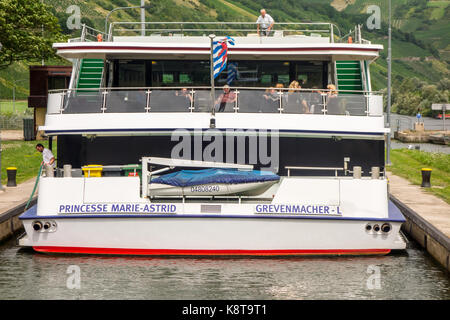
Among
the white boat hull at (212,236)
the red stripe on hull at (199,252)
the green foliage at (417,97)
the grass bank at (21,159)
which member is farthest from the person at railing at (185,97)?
the green foliage at (417,97)

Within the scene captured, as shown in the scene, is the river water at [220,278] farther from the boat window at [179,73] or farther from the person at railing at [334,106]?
the boat window at [179,73]

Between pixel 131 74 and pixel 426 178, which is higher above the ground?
pixel 131 74

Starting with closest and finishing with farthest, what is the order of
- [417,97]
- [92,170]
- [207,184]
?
1. [207,184]
2. [92,170]
3. [417,97]

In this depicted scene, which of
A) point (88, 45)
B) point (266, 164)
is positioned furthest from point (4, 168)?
point (266, 164)

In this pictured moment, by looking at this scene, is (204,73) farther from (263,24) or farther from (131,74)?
(263,24)

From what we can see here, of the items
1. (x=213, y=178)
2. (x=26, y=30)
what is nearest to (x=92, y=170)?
(x=213, y=178)

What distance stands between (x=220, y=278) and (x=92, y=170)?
14.4ft

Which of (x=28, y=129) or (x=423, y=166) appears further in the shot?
(x=28, y=129)

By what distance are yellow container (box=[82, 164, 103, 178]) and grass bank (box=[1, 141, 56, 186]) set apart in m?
9.84

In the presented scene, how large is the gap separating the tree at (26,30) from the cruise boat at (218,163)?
26.8m

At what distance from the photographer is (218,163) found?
16.9m
